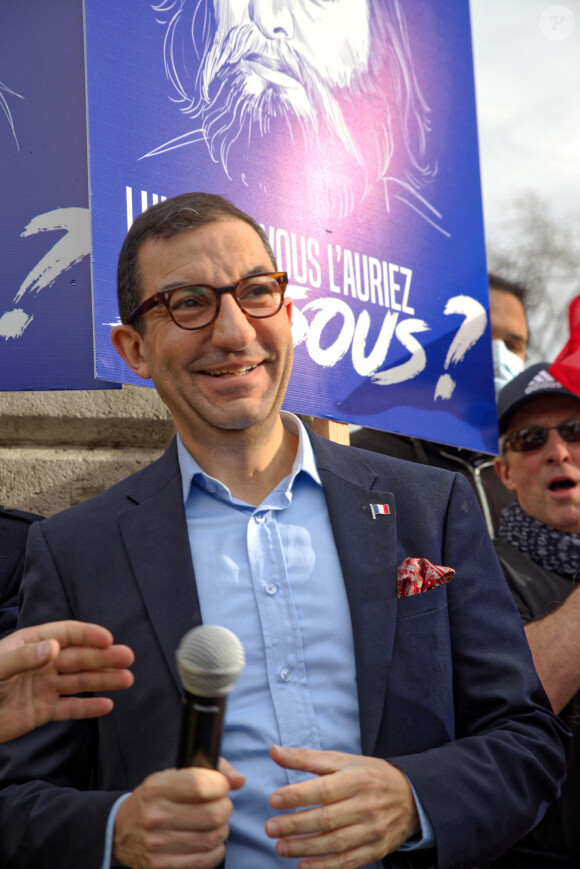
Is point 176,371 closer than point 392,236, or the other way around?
point 176,371

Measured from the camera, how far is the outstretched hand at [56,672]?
1562 mm

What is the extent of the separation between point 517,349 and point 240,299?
10.9 ft

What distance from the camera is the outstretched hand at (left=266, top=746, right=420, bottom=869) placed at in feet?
5.18

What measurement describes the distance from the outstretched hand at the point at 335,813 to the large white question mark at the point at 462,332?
1683mm

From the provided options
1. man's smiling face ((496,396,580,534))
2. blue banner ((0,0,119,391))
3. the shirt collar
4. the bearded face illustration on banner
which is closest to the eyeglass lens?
the shirt collar

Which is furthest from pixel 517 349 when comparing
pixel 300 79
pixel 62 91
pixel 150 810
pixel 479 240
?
pixel 150 810

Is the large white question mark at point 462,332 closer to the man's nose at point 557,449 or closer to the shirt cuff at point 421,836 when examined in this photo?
the man's nose at point 557,449

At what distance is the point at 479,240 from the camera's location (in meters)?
3.46

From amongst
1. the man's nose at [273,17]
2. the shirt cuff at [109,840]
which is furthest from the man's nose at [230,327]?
the man's nose at [273,17]

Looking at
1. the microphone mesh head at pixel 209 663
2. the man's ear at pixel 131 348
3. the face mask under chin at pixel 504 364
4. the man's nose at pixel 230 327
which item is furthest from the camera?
the face mask under chin at pixel 504 364

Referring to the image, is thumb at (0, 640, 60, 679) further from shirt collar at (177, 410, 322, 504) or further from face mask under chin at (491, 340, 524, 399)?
face mask under chin at (491, 340, 524, 399)

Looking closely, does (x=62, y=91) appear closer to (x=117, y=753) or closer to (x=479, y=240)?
(x=479, y=240)

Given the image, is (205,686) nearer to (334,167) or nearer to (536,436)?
(334,167)

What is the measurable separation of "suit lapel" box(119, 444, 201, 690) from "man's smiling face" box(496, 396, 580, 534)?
5.82ft
